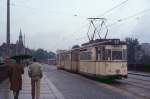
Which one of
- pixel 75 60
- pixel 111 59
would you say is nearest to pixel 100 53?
pixel 111 59

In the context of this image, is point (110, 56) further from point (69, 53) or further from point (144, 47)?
point (144, 47)

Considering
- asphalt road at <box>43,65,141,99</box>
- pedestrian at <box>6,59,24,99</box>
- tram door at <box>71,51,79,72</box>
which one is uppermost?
tram door at <box>71,51,79,72</box>

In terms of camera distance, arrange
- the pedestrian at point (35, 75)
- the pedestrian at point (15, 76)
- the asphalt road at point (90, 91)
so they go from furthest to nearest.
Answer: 1. the asphalt road at point (90, 91)
2. the pedestrian at point (35, 75)
3. the pedestrian at point (15, 76)

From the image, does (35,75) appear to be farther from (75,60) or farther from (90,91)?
(75,60)

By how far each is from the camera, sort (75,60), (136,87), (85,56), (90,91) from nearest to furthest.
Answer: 1. (90,91)
2. (136,87)
3. (85,56)
4. (75,60)

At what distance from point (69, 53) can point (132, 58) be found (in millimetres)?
64571

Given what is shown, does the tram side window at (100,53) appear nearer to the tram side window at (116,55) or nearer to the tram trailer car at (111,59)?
the tram trailer car at (111,59)

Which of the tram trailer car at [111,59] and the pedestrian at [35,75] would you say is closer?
the pedestrian at [35,75]

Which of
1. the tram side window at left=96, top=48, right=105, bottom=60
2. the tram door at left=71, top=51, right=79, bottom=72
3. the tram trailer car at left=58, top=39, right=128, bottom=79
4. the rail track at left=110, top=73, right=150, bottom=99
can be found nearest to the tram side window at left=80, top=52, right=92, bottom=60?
the tram side window at left=96, top=48, right=105, bottom=60

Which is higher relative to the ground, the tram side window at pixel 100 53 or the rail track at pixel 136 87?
the tram side window at pixel 100 53

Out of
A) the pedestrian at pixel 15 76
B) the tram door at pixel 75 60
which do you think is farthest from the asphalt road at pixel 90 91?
the tram door at pixel 75 60

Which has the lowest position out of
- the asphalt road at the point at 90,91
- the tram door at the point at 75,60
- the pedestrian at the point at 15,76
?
the asphalt road at the point at 90,91

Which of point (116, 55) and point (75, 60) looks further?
point (75, 60)

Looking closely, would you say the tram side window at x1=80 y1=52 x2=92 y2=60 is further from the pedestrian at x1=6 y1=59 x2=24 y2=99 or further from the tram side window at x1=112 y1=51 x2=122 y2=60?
the pedestrian at x1=6 y1=59 x2=24 y2=99
